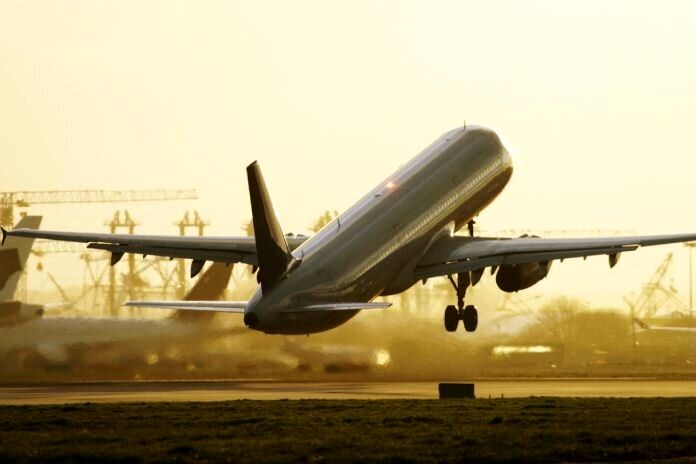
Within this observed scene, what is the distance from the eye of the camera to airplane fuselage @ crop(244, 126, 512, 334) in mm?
55406

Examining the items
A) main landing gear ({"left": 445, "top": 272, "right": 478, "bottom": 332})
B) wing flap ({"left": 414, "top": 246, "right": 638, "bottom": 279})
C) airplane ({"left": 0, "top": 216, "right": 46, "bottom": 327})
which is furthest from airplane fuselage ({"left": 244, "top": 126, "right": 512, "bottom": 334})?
airplane ({"left": 0, "top": 216, "right": 46, "bottom": 327})

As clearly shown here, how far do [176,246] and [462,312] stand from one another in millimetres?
14232

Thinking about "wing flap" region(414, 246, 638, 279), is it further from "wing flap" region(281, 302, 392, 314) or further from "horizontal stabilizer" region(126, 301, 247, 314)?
"horizontal stabilizer" region(126, 301, 247, 314)

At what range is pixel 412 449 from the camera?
40.8 metres

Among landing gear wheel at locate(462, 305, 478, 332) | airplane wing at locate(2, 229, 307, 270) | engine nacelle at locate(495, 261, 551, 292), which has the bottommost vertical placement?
landing gear wheel at locate(462, 305, 478, 332)

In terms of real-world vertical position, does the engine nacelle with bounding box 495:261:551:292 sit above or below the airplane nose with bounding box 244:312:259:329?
above

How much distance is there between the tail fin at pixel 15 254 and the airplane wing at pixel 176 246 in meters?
39.4

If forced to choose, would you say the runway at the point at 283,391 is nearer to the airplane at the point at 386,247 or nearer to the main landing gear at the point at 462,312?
the main landing gear at the point at 462,312

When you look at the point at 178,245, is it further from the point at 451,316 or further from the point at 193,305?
the point at 451,316

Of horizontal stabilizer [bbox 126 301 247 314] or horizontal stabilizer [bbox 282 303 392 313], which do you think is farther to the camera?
horizontal stabilizer [bbox 282 303 392 313]

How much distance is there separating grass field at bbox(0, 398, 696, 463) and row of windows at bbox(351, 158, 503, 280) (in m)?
6.00

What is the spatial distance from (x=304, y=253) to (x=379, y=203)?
A: 6.71 metres

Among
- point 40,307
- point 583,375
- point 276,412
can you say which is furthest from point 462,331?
point 276,412

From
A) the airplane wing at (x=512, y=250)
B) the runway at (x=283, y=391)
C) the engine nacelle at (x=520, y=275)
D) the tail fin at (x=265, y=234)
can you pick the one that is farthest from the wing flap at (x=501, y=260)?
the tail fin at (x=265, y=234)
